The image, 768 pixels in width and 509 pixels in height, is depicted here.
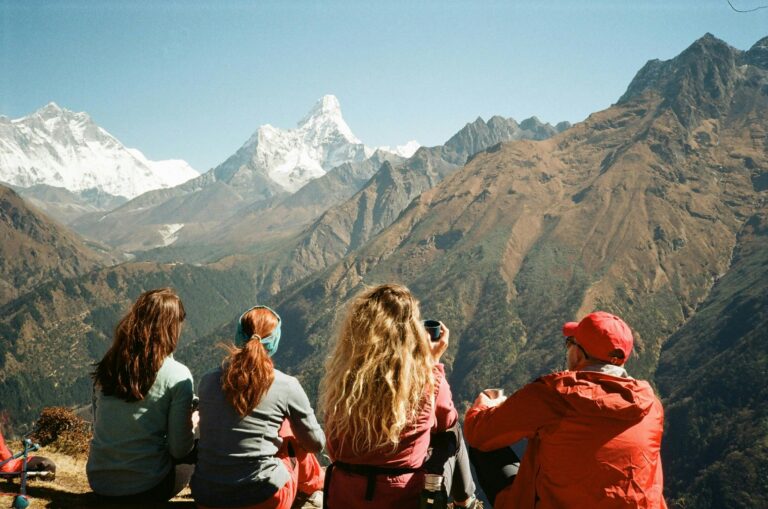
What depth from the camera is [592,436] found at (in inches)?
229

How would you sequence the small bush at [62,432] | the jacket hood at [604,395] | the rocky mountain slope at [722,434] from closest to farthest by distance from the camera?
1. the jacket hood at [604,395]
2. the small bush at [62,432]
3. the rocky mountain slope at [722,434]

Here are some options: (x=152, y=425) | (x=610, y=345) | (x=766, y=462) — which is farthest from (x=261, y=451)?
(x=766, y=462)

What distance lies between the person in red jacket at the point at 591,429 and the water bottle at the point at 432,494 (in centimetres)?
92

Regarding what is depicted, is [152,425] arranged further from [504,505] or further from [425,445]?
[504,505]

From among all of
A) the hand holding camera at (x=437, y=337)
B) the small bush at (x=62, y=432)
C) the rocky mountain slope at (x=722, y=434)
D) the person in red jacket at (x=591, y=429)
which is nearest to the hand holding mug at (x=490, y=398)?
the person in red jacket at (x=591, y=429)

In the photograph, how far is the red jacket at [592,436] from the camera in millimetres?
5766

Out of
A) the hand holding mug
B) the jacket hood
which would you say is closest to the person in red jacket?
the jacket hood

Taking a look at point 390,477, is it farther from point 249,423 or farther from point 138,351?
point 138,351

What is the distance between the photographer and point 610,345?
6219mm

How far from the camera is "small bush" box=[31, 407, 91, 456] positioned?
12.6 m

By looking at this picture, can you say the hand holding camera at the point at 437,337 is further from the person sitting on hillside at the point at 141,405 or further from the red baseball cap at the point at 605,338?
the person sitting on hillside at the point at 141,405

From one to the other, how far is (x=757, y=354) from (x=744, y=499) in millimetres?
78047

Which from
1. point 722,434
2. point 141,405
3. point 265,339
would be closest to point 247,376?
point 265,339

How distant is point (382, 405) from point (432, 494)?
44.3 inches
